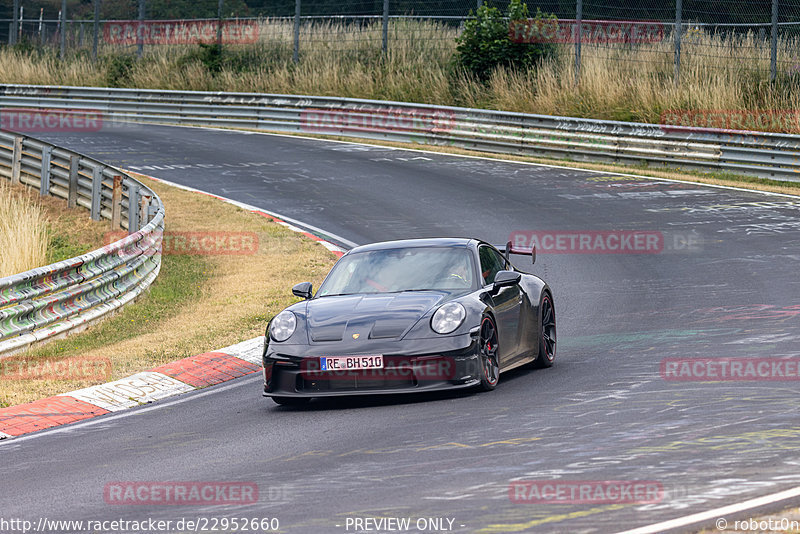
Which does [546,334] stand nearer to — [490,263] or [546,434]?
[490,263]

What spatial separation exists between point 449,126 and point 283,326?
20301 mm

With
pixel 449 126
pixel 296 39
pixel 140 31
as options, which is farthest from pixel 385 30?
pixel 140 31

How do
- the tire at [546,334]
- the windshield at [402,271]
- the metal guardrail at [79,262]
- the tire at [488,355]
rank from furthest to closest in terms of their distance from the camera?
1. the metal guardrail at [79,262]
2. the tire at [546,334]
3. the windshield at [402,271]
4. the tire at [488,355]

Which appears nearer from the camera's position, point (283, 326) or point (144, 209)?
point (283, 326)

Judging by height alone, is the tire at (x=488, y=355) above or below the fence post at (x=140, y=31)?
below

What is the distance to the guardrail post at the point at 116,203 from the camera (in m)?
19.5

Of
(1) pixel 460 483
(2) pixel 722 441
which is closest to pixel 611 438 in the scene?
(2) pixel 722 441

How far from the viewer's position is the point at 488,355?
9594 millimetres

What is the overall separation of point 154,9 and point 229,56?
18.8 m

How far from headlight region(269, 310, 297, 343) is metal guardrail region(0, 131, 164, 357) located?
11.9ft

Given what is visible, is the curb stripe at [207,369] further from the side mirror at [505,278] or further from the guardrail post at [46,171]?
the guardrail post at [46,171]

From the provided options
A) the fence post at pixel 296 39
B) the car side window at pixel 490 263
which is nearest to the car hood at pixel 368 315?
the car side window at pixel 490 263

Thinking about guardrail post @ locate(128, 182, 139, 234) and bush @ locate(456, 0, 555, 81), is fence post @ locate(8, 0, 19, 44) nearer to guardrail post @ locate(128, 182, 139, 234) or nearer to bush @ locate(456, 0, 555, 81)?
bush @ locate(456, 0, 555, 81)

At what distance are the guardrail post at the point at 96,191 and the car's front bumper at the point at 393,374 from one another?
39.1 feet
